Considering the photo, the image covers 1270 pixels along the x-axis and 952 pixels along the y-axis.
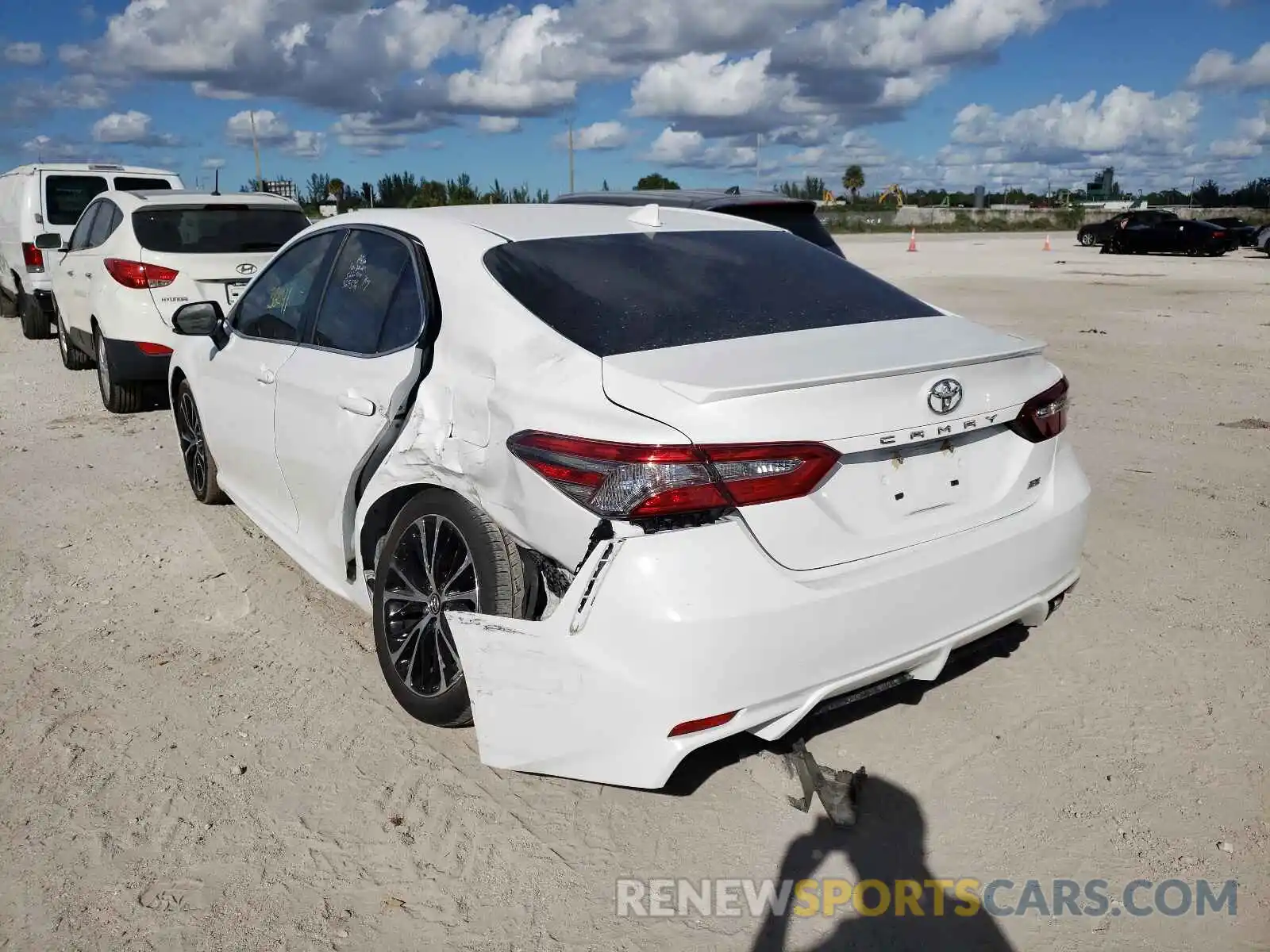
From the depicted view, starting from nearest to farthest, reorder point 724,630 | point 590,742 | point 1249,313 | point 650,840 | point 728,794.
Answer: point 724,630 → point 590,742 → point 650,840 → point 728,794 → point 1249,313

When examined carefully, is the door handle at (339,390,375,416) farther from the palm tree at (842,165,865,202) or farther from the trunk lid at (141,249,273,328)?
the palm tree at (842,165,865,202)

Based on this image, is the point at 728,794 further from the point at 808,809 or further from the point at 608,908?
the point at 608,908

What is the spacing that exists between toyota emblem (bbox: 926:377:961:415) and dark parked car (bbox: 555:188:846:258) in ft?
14.8

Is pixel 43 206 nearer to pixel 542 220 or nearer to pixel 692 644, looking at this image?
pixel 542 220

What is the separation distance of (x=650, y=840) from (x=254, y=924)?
1056 mm

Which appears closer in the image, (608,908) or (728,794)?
(608,908)

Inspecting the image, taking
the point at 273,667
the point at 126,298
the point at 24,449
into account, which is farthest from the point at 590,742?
the point at 126,298

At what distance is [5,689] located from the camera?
3.75m

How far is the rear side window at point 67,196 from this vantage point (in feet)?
41.4

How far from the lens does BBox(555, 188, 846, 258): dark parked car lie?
24.2 feet

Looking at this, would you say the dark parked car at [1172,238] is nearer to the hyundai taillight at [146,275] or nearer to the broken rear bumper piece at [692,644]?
the hyundai taillight at [146,275]

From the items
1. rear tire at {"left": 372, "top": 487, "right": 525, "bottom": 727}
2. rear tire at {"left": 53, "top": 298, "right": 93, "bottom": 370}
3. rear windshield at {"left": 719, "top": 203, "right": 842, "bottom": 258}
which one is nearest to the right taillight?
rear tire at {"left": 372, "top": 487, "right": 525, "bottom": 727}

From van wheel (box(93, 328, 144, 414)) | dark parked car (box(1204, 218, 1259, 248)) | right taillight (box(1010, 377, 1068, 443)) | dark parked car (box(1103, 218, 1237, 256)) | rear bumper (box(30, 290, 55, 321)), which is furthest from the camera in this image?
dark parked car (box(1204, 218, 1259, 248))

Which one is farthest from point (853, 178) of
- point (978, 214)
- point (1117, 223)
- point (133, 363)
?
point (133, 363)
